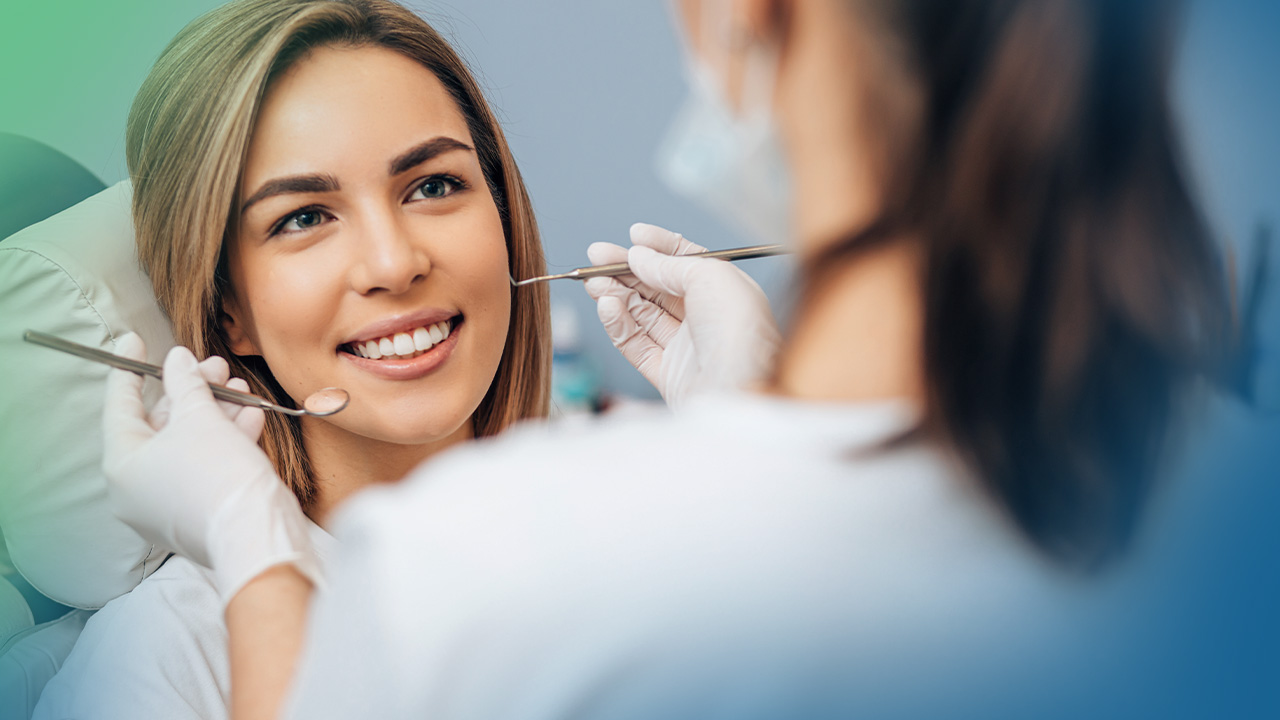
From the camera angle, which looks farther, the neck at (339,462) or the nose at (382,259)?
the neck at (339,462)

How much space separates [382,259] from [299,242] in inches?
4.0

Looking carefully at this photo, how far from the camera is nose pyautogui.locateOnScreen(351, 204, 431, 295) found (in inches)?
38.7

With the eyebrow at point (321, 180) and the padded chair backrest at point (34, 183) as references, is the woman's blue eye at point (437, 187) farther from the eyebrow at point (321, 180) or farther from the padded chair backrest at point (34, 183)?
the padded chair backrest at point (34, 183)

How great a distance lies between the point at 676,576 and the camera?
504 millimetres

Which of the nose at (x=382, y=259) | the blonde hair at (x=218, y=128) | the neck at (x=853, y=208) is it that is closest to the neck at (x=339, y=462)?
the blonde hair at (x=218, y=128)

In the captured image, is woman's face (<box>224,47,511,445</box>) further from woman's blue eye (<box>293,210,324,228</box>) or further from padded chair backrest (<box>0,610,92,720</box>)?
padded chair backrest (<box>0,610,92,720</box>)

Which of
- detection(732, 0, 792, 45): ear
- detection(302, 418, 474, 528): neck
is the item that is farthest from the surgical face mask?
detection(302, 418, 474, 528): neck

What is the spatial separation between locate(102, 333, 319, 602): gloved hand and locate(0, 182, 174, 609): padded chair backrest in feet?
0.73

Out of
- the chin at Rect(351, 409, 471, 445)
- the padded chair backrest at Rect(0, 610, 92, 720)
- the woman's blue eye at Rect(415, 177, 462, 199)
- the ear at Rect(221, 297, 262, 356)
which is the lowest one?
the padded chair backrest at Rect(0, 610, 92, 720)

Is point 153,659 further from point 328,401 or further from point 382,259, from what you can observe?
point 382,259

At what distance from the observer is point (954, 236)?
508mm

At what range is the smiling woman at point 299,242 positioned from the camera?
0.97 metres

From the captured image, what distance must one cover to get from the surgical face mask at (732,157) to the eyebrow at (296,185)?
46 cm

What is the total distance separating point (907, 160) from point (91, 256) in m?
0.93
